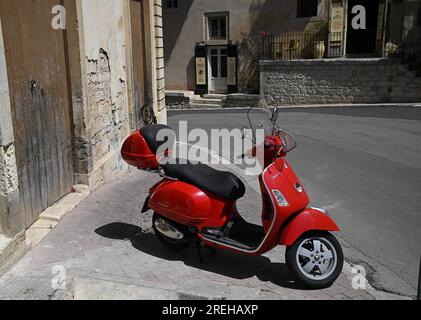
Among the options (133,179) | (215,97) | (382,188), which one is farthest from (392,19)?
(133,179)

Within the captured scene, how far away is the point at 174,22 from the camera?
2531cm

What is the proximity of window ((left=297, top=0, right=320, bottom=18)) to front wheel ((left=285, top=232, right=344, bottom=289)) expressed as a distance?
1971 centimetres

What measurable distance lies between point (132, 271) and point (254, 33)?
20536 millimetres

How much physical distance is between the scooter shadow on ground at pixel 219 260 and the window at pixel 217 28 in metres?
20.2

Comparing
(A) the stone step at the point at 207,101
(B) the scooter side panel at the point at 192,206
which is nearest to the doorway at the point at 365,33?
(A) the stone step at the point at 207,101

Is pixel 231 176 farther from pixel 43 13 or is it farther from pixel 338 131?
pixel 338 131

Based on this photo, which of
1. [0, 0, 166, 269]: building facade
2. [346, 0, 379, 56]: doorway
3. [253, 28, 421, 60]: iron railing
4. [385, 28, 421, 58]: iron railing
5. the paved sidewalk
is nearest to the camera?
the paved sidewalk

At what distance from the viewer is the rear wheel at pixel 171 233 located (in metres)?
5.06

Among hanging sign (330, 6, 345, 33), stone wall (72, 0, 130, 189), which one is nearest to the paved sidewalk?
stone wall (72, 0, 130, 189)

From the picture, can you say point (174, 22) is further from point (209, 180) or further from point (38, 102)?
point (209, 180)

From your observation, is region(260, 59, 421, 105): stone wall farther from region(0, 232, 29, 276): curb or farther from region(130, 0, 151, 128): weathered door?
region(0, 232, 29, 276): curb

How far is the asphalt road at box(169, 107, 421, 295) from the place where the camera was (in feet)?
18.1

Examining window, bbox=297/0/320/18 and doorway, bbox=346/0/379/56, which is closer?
doorway, bbox=346/0/379/56

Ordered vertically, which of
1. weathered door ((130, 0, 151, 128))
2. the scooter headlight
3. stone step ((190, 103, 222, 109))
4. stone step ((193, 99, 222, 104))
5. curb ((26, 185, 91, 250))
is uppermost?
weathered door ((130, 0, 151, 128))
